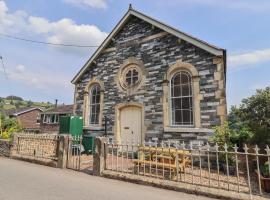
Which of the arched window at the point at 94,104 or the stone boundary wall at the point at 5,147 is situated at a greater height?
the arched window at the point at 94,104

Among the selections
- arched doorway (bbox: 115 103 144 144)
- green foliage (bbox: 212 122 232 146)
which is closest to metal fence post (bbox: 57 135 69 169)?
arched doorway (bbox: 115 103 144 144)

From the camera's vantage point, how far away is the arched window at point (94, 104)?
1349cm

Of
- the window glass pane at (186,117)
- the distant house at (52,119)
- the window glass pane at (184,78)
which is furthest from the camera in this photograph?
the distant house at (52,119)

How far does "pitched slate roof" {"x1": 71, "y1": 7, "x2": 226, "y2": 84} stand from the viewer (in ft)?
31.5

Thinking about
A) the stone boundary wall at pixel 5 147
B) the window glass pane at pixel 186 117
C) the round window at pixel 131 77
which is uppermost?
the round window at pixel 131 77

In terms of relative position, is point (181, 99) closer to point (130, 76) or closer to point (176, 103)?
point (176, 103)

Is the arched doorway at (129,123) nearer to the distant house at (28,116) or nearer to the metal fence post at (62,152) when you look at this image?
the metal fence post at (62,152)

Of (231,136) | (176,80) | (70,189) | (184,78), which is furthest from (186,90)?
(70,189)

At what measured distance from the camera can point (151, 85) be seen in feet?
37.0

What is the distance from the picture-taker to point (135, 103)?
38.2ft

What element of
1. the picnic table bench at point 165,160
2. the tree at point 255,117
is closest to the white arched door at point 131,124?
the picnic table bench at point 165,160

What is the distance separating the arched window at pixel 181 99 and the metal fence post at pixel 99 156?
155 inches

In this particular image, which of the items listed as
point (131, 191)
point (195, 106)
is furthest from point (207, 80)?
point (131, 191)

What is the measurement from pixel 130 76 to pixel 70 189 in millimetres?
7565
